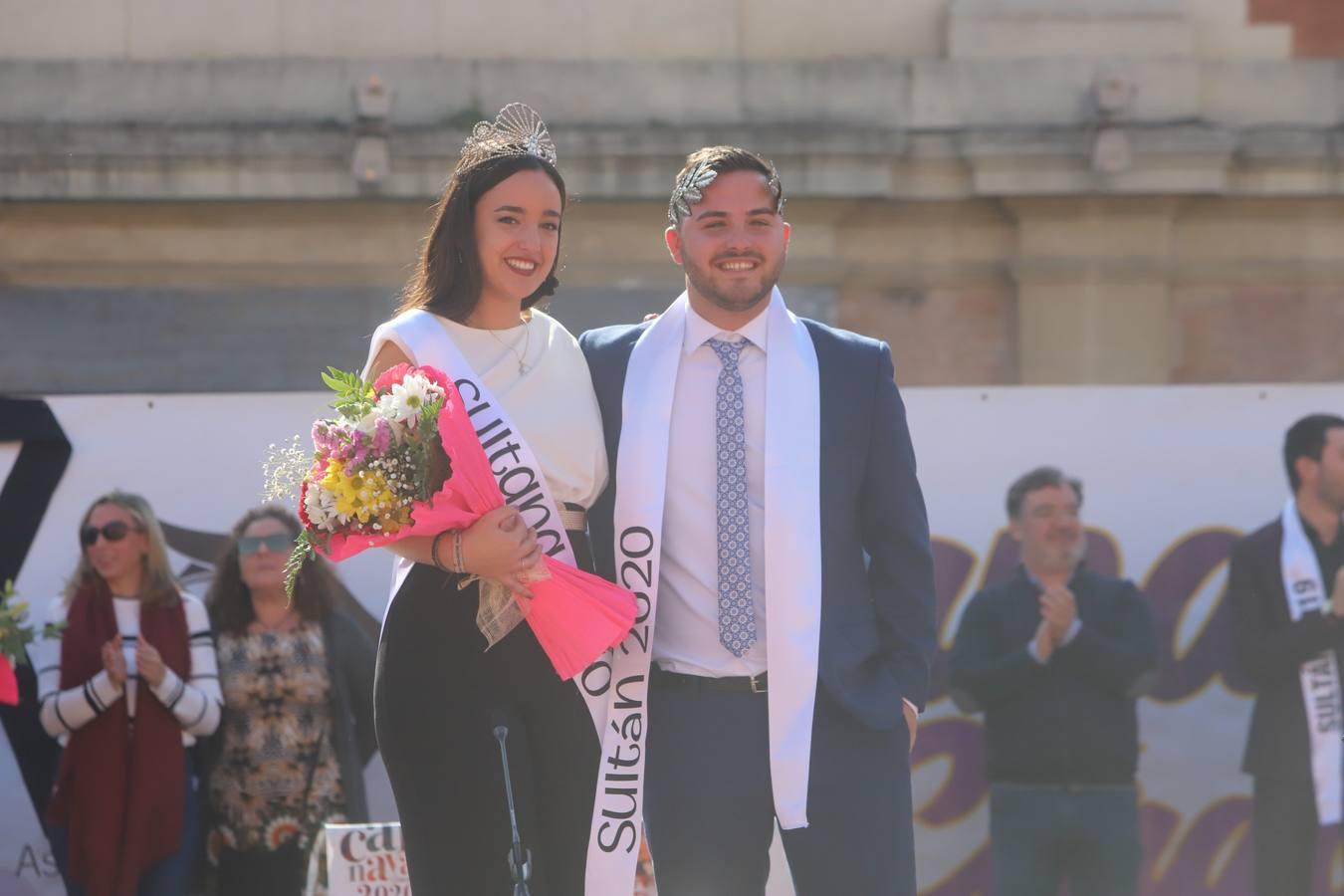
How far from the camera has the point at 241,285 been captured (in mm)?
8641

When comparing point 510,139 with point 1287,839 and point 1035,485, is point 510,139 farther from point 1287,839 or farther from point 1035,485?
point 1287,839

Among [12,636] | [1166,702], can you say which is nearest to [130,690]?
[12,636]

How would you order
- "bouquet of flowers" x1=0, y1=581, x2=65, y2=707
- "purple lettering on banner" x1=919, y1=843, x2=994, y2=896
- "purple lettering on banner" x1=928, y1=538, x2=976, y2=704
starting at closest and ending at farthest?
"bouquet of flowers" x1=0, y1=581, x2=65, y2=707
"purple lettering on banner" x1=919, y1=843, x2=994, y2=896
"purple lettering on banner" x1=928, y1=538, x2=976, y2=704

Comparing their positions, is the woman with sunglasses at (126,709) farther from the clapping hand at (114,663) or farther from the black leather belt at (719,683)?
the black leather belt at (719,683)

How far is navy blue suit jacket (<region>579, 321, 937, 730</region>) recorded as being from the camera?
11.2 feet

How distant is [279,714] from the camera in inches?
215

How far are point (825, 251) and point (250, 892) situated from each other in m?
4.43

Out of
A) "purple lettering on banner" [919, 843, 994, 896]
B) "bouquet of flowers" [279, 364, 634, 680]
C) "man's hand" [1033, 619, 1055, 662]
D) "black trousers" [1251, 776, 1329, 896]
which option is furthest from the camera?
"purple lettering on banner" [919, 843, 994, 896]

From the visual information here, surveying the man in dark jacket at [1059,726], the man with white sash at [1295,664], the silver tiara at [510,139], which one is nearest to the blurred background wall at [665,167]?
the man with white sash at [1295,664]

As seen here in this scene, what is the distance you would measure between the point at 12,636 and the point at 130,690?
0.41 meters

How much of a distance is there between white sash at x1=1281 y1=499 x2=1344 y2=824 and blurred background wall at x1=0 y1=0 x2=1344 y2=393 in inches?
131

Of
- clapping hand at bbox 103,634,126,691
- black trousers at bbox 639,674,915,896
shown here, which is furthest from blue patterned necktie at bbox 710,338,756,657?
clapping hand at bbox 103,634,126,691

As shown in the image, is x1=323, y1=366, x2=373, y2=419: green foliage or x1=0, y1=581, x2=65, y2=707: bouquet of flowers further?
x1=0, y1=581, x2=65, y2=707: bouquet of flowers

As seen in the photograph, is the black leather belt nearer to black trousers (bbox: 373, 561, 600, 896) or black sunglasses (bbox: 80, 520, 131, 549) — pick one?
black trousers (bbox: 373, 561, 600, 896)
